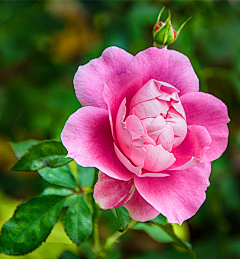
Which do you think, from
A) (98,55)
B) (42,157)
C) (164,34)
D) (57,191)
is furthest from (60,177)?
(98,55)

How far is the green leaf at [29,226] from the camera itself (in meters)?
0.78

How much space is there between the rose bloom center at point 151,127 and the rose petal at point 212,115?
64 mm

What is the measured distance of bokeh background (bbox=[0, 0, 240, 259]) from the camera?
176cm

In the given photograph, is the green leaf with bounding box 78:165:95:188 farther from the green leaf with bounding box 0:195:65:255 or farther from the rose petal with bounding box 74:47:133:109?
the rose petal with bounding box 74:47:133:109

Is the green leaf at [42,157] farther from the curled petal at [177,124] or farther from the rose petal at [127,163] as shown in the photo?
the curled petal at [177,124]

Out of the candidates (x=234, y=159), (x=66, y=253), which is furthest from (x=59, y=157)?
(x=234, y=159)

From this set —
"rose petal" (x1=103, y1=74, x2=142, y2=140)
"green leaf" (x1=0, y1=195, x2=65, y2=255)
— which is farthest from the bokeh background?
"rose petal" (x1=103, y1=74, x2=142, y2=140)

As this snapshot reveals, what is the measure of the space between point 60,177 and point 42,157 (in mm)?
164

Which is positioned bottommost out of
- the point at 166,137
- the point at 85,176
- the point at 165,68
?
the point at 85,176

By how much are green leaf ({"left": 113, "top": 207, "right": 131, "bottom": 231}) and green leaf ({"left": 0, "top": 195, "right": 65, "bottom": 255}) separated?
6.8 inches

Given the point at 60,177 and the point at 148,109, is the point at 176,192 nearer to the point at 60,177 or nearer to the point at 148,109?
the point at 148,109

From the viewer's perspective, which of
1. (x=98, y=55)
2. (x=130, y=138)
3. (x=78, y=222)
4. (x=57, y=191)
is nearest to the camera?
(x=130, y=138)

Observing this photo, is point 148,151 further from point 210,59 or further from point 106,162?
point 210,59

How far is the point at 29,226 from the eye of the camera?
0.81 m
